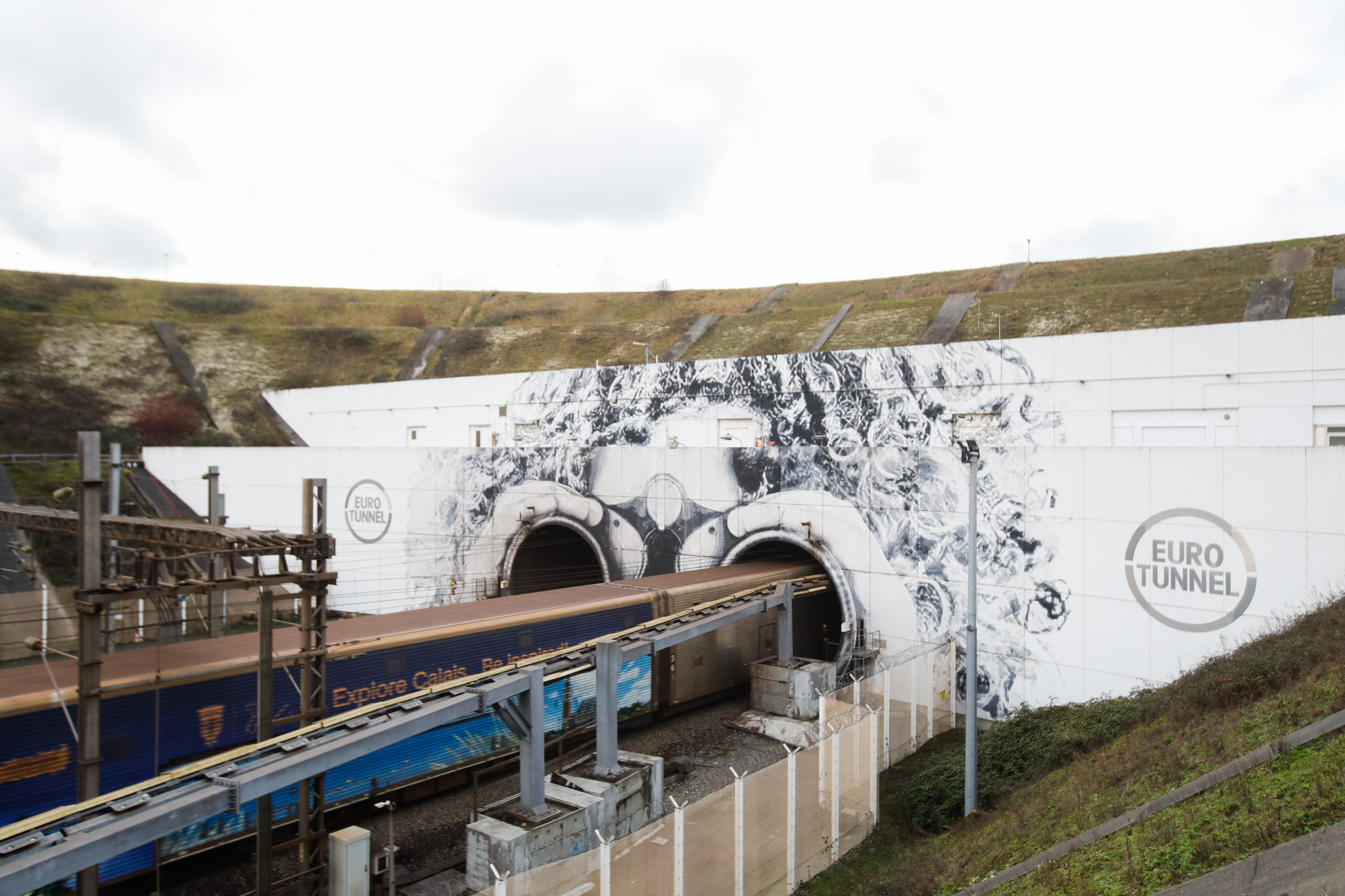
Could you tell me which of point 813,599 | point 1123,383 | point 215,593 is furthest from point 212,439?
point 1123,383

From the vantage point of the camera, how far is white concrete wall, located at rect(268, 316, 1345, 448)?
25.5 m

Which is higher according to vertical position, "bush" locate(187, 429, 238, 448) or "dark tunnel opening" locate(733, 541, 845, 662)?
"bush" locate(187, 429, 238, 448)

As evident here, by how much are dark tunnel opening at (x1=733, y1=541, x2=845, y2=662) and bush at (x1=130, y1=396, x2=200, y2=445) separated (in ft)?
154

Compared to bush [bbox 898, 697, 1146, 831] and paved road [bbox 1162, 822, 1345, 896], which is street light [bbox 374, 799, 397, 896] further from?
paved road [bbox 1162, 822, 1345, 896]

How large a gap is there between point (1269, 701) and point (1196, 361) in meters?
17.5

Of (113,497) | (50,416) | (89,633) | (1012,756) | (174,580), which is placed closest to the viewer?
(89,633)

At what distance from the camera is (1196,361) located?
27.0m

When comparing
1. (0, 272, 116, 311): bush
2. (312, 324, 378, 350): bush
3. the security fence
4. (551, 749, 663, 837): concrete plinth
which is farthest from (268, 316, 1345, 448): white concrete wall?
(0, 272, 116, 311): bush

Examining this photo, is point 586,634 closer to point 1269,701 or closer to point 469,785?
point 469,785

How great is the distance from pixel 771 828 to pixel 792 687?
9.30 m

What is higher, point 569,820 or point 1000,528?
point 1000,528

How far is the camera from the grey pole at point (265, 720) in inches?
457

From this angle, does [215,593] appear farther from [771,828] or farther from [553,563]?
[771,828]

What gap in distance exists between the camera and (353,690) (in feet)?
50.3
